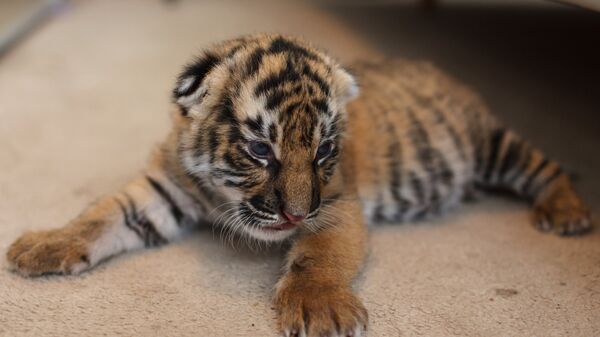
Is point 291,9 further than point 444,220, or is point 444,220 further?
point 291,9

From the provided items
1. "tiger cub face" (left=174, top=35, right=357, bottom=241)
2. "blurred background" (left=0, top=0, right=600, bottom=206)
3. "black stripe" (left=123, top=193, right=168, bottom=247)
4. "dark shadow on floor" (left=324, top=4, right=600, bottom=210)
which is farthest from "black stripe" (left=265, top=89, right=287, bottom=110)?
"dark shadow on floor" (left=324, top=4, right=600, bottom=210)

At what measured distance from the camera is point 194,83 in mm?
1448

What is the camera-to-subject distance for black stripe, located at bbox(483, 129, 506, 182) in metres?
2.10

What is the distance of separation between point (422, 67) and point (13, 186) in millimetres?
1383

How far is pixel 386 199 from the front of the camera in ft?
6.12

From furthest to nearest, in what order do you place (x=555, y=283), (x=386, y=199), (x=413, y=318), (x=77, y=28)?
(x=77, y=28) → (x=386, y=199) → (x=555, y=283) → (x=413, y=318)

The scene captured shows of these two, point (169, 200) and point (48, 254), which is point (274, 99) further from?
point (48, 254)

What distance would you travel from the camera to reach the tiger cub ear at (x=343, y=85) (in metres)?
1.53

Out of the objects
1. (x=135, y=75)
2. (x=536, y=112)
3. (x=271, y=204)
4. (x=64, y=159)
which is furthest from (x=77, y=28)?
(x=271, y=204)

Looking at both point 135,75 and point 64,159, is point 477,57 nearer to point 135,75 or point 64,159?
point 135,75

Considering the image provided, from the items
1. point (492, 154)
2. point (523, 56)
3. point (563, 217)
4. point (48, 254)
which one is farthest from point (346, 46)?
point (48, 254)

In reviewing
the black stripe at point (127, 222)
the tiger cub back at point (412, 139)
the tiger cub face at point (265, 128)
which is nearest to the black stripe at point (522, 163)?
the tiger cub back at point (412, 139)

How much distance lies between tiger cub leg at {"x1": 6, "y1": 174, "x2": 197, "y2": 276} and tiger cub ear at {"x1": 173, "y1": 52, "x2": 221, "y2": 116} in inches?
11.5

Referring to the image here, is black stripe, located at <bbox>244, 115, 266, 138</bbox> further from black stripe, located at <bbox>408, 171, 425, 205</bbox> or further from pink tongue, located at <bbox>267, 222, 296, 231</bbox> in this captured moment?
black stripe, located at <bbox>408, 171, 425, 205</bbox>
